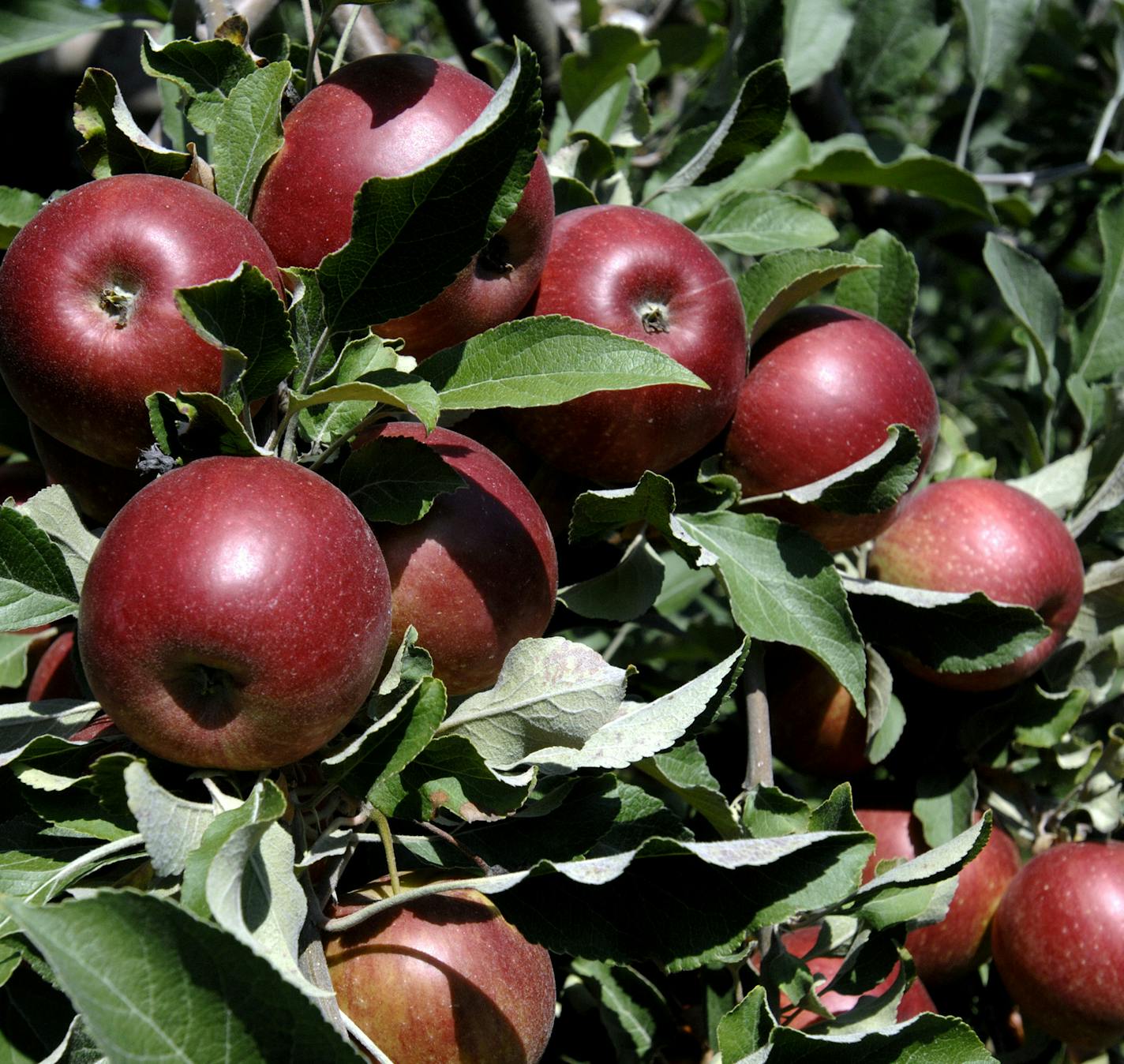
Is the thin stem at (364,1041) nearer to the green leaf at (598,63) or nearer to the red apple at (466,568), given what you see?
the red apple at (466,568)

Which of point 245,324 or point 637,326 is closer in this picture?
point 245,324

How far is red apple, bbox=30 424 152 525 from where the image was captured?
1.15 meters

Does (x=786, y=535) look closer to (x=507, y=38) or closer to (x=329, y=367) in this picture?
(x=329, y=367)

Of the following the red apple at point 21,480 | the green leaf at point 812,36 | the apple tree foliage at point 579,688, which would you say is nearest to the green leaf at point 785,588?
the apple tree foliage at point 579,688

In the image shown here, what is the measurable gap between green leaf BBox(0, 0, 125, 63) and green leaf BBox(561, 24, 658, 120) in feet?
2.48

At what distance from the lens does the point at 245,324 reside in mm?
959

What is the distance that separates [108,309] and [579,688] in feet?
1.75

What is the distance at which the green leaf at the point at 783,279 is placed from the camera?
1415 millimetres

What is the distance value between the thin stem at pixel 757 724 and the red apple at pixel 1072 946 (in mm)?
520

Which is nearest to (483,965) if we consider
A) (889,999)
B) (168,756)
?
(168,756)

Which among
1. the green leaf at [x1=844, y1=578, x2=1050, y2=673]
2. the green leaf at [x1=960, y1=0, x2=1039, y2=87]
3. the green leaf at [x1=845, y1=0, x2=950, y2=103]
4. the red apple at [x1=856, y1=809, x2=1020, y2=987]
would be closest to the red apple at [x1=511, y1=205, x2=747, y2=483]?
the green leaf at [x1=844, y1=578, x2=1050, y2=673]

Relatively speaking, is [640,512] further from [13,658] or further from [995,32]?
[995,32]

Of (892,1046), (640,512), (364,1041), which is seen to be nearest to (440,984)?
(364,1041)

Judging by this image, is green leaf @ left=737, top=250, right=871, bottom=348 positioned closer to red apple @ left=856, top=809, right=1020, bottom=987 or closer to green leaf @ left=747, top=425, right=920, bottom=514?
green leaf @ left=747, top=425, right=920, bottom=514
